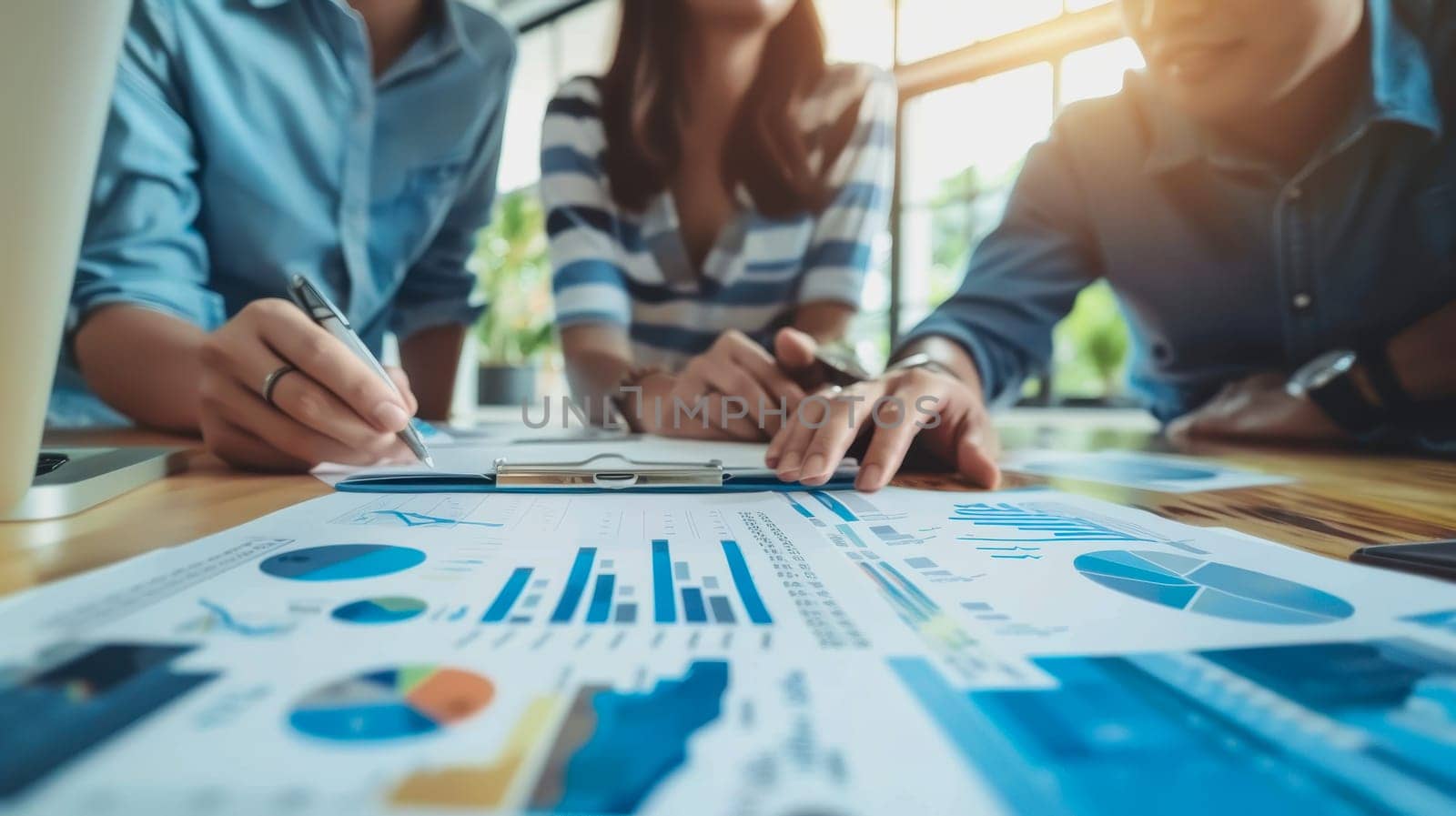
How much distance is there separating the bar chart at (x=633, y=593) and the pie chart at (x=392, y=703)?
0.03 meters

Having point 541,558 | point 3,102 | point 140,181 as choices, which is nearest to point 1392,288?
point 541,558

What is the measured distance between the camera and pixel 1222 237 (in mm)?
633

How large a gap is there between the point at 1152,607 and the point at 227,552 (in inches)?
9.4

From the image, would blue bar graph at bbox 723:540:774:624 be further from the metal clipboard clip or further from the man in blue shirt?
the man in blue shirt

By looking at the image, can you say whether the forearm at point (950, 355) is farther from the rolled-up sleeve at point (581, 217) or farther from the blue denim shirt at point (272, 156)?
the blue denim shirt at point (272, 156)

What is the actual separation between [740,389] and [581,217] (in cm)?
40

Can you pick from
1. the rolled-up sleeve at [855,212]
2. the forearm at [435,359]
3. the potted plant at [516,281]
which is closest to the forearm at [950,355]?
the rolled-up sleeve at [855,212]

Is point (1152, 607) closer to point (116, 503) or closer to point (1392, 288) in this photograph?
point (116, 503)

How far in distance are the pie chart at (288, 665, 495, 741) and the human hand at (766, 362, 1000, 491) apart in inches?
8.1

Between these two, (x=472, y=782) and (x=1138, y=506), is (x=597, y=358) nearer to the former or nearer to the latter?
(x=1138, y=506)

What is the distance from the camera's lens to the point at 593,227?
771 mm

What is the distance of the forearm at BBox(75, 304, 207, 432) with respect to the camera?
0.47 m

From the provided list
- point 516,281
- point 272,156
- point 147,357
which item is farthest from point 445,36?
point 516,281

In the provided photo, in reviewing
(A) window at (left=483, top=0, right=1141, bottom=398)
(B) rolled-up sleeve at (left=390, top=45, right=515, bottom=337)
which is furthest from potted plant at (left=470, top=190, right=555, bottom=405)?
(B) rolled-up sleeve at (left=390, top=45, right=515, bottom=337)
